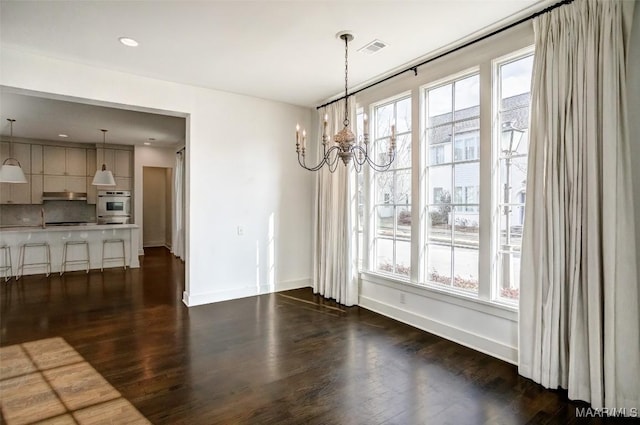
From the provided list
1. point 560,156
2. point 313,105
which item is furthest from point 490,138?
point 313,105

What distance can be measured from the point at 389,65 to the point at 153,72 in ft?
9.82

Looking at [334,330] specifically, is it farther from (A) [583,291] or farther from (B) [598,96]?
(B) [598,96]

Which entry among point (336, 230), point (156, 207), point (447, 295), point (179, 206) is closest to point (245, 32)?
point (336, 230)

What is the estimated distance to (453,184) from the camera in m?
3.54

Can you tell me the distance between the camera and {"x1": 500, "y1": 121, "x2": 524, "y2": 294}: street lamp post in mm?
3072

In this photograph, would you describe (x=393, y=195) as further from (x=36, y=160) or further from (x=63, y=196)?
(x=36, y=160)

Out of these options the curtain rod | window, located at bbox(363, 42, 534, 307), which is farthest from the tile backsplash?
window, located at bbox(363, 42, 534, 307)

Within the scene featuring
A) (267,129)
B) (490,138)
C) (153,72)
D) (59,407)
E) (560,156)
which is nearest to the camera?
(59,407)

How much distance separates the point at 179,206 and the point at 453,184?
7451 mm

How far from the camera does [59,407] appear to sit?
2311mm

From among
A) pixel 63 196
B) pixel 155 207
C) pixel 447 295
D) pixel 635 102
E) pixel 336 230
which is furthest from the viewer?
pixel 155 207

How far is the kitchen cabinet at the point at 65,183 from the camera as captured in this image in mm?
8250

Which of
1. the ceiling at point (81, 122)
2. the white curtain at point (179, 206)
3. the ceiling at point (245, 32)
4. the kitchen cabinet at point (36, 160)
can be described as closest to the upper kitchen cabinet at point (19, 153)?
the kitchen cabinet at point (36, 160)

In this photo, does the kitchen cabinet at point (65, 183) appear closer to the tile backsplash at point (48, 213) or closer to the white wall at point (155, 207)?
the tile backsplash at point (48, 213)
